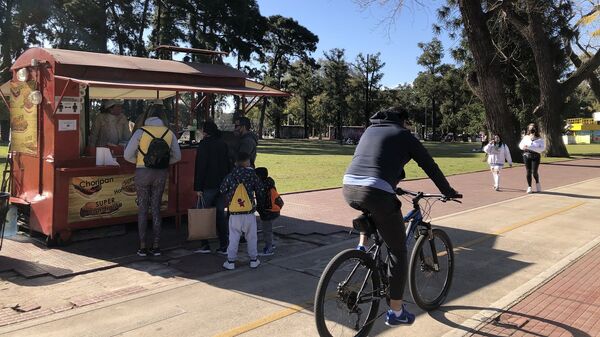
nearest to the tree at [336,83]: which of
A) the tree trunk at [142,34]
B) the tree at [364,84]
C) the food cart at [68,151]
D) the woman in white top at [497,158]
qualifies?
the tree at [364,84]

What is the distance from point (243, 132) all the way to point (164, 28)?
129 feet

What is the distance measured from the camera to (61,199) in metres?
7.13

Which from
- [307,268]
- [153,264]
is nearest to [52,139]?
[153,264]

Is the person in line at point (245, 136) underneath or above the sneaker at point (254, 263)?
above

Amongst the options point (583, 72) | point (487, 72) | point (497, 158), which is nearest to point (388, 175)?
point (497, 158)

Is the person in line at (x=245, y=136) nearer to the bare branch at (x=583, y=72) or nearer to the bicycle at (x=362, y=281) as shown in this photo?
the bicycle at (x=362, y=281)

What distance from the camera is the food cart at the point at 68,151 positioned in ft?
23.6

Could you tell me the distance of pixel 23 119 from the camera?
26.1 ft

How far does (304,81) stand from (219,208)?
7371cm

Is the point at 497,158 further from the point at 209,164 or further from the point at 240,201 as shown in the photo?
the point at 240,201

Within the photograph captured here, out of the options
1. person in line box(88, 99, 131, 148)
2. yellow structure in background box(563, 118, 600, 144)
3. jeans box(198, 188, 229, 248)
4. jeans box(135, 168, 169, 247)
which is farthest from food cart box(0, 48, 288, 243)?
yellow structure in background box(563, 118, 600, 144)

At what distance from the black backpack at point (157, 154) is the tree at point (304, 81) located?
58681mm

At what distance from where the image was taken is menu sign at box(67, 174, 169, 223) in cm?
730

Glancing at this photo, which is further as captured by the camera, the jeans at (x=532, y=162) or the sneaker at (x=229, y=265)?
the jeans at (x=532, y=162)
